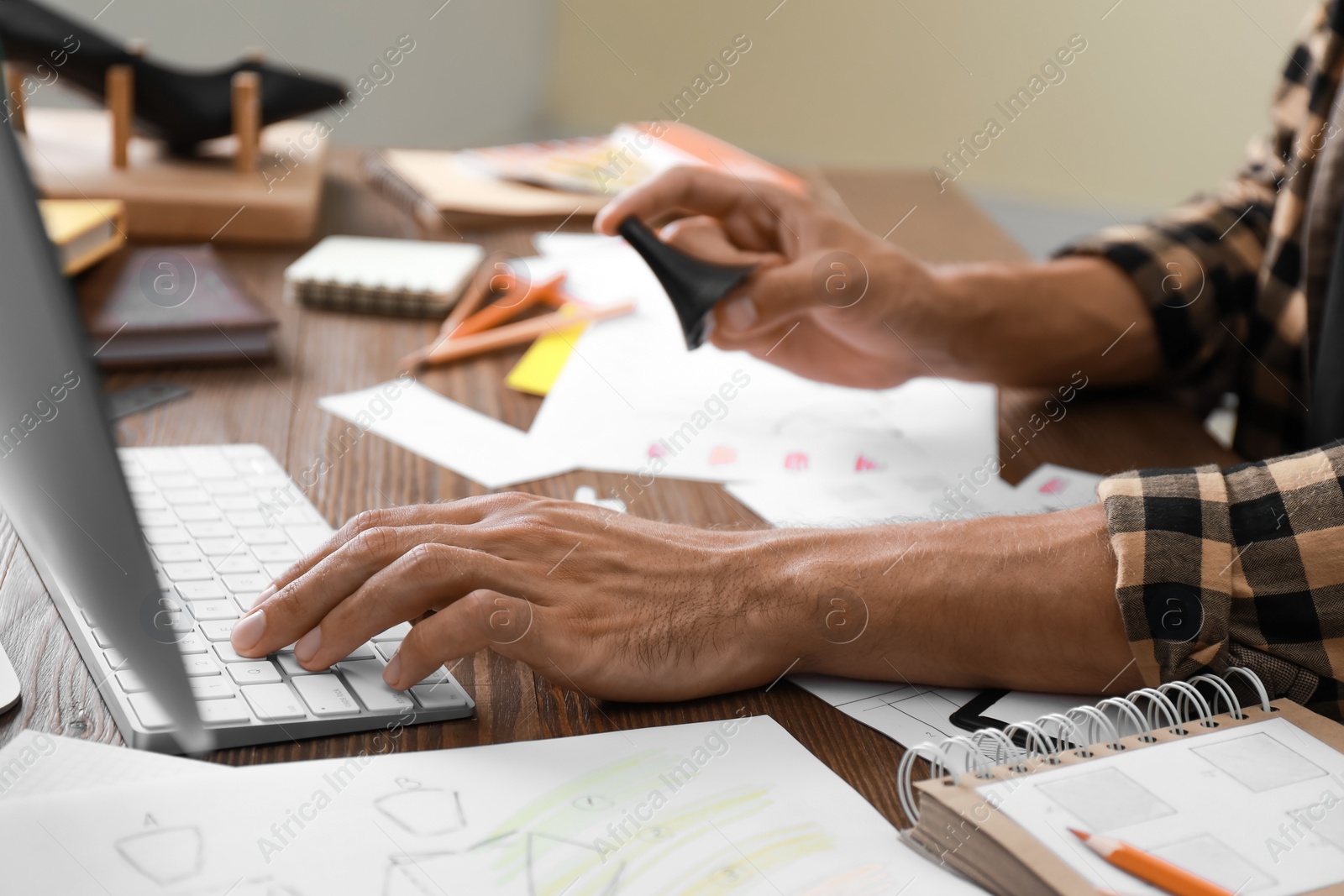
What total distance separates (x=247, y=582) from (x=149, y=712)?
5.0 inches

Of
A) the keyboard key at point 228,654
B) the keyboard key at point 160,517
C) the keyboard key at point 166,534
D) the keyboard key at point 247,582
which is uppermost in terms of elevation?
the keyboard key at point 160,517

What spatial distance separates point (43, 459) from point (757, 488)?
62 centimetres

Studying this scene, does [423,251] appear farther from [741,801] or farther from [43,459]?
[43,459]

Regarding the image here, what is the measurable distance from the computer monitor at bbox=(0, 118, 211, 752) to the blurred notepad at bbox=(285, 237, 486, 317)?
80cm

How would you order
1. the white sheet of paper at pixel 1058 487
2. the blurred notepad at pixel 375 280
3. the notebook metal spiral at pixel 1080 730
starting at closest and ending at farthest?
the notebook metal spiral at pixel 1080 730 → the white sheet of paper at pixel 1058 487 → the blurred notepad at pixel 375 280

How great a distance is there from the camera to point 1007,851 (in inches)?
17.7

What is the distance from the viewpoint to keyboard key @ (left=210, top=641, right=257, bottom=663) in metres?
0.56

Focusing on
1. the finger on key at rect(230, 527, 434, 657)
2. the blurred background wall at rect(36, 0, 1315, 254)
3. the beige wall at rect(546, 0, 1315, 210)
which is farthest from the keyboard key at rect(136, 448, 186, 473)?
the beige wall at rect(546, 0, 1315, 210)

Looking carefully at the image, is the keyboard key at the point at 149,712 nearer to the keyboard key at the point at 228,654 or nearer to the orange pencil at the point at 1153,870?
the keyboard key at the point at 228,654

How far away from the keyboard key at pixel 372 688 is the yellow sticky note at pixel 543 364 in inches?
16.6

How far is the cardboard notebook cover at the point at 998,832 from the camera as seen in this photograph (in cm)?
44

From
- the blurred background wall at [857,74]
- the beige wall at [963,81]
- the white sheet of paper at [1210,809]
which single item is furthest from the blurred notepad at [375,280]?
the beige wall at [963,81]

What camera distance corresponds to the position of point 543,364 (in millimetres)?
1017

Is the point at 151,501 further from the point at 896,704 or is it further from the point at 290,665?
the point at 896,704
